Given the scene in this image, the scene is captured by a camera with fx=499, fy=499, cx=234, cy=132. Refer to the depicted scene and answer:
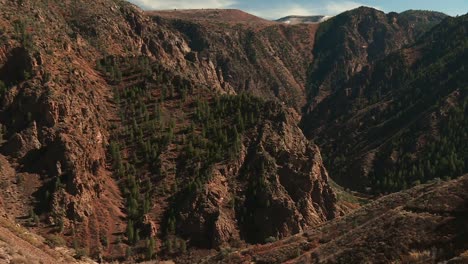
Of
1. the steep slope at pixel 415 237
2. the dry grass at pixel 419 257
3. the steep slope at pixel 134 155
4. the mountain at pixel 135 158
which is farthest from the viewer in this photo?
the steep slope at pixel 134 155

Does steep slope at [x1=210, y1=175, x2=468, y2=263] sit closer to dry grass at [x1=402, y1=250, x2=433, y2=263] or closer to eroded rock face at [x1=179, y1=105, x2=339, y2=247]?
dry grass at [x1=402, y1=250, x2=433, y2=263]

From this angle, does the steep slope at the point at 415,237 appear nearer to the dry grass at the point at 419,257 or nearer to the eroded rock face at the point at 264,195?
the dry grass at the point at 419,257

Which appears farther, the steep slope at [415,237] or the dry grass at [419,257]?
the steep slope at [415,237]

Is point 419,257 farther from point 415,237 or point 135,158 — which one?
point 135,158

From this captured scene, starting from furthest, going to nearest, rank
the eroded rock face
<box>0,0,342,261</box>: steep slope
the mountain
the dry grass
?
the eroded rock face < <box>0,0,342,261</box>: steep slope < the mountain < the dry grass

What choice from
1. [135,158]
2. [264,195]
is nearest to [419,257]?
[264,195]

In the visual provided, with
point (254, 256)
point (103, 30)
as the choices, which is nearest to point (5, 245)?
point (254, 256)

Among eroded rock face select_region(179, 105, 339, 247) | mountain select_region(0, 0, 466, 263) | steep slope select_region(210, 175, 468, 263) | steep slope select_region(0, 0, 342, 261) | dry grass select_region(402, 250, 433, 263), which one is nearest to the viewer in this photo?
dry grass select_region(402, 250, 433, 263)

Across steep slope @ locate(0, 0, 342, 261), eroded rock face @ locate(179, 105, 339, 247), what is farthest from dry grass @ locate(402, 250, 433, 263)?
eroded rock face @ locate(179, 105, 339, 247)

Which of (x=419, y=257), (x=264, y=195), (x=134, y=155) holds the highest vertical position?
(x=134, y=155)

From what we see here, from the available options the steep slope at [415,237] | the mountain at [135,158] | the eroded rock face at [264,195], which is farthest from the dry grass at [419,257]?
the eroded rock face at [264,195]
